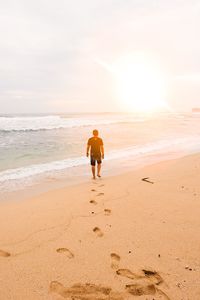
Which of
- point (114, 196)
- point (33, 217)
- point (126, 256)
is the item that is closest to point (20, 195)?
point (33, 217)

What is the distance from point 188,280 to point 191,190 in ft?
11.0

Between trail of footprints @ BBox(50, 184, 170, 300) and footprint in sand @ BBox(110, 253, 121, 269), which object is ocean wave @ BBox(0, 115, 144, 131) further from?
trail of footprints @ BBox(50, 184, 170, 300)

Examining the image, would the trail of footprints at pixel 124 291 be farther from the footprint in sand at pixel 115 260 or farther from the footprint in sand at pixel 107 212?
→ the footprint in sand at pixel 107 212

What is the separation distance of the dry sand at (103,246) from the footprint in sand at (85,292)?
0.01 metres

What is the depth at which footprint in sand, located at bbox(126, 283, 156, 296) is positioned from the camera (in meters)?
2.73

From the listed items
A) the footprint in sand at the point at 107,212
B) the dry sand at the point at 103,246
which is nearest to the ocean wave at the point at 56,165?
the dry sand at the point at 103,246

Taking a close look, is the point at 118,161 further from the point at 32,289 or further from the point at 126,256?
the point at 32,289

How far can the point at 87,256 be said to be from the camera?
3.42 metres

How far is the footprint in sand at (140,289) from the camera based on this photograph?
2.73 meters

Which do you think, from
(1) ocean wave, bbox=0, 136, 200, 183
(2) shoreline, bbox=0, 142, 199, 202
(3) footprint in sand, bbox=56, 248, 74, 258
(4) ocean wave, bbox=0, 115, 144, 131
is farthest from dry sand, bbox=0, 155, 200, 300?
(4) ocean wave, bbox=0, 115, 144, 131

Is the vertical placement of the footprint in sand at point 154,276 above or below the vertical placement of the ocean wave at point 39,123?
below

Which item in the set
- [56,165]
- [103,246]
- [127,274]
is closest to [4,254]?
[103,246]

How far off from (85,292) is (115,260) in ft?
2.15

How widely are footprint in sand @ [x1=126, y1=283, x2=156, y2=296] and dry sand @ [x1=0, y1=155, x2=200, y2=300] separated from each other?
1cm
